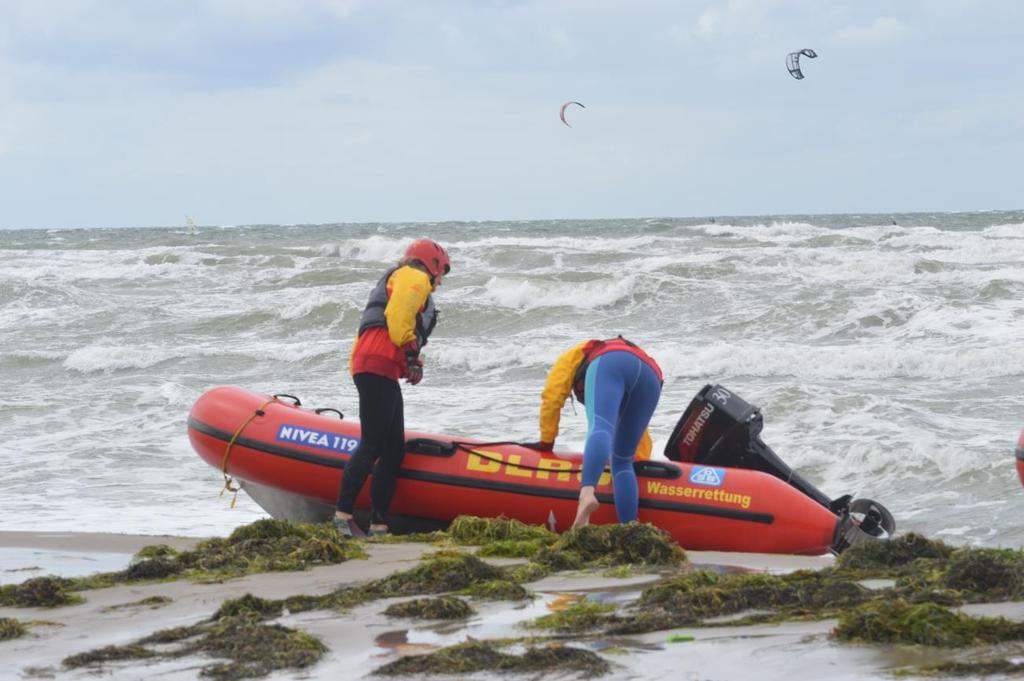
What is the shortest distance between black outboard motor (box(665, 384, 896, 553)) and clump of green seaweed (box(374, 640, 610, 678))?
108 inches

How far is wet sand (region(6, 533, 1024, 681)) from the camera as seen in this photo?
2.82m

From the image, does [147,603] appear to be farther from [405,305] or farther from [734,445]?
[734,445]

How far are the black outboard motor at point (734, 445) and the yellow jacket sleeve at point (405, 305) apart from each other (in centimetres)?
130

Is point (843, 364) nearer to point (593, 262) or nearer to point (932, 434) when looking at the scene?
point (932, 434)

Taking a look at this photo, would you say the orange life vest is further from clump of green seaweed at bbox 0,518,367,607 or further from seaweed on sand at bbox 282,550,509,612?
seaweed on sand at bbox 282,550,509,612

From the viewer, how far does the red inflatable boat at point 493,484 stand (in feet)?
17.2

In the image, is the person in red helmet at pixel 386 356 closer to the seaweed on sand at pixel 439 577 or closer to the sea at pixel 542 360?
the sea at pixel 542 360

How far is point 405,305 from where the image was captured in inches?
208

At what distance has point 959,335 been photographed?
12.8 m

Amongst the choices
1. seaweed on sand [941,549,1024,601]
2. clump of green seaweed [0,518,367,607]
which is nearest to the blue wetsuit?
clump of green seaweed [0,518,367,607]

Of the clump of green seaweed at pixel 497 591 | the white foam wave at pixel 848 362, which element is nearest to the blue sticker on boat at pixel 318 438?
the clump of green seaweed at pixel 497 591

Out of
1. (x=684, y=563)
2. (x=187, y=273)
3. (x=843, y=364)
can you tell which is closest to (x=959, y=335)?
(x=843, y=364)

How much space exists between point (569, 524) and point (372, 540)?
869 mm

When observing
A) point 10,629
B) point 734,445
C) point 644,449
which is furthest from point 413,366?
point 10,629
